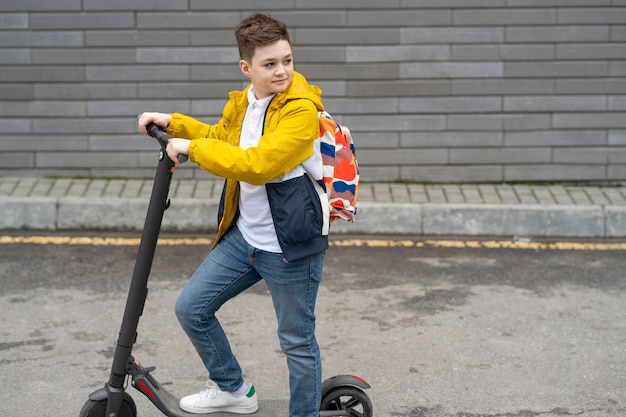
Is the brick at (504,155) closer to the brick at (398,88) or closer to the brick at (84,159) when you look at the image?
the brick at (398,88)

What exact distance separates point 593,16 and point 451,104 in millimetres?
1355

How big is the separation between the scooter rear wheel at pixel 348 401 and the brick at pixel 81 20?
16.4 ft

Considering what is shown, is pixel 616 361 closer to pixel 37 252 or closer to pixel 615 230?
pixel 615 230

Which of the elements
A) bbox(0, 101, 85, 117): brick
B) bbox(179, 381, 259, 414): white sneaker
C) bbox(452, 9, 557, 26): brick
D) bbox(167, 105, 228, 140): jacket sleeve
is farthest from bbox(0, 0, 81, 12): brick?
bbox(179, 381, 259, 414): white sneaker

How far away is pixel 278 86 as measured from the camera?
4.04 metres

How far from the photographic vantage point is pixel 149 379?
4438 millimetres

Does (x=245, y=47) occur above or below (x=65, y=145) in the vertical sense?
above

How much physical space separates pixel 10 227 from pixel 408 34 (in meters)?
3.53

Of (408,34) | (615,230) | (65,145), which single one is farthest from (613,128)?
(65,145)

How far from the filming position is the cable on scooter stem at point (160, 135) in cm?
390

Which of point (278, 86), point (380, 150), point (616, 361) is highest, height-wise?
point (278, 86)

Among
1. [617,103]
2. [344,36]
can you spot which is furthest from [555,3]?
[344,36]

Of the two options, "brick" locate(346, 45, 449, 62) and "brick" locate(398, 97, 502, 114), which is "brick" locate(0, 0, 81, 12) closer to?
"brick" locate(346, 45, 449, 62)

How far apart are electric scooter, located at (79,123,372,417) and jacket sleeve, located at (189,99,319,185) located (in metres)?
0.12
